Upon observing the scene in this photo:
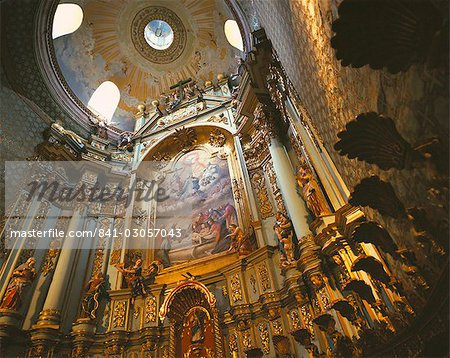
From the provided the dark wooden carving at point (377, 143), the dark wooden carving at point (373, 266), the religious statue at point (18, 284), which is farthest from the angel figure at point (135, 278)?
the dark wooden carving at point (377, 143)

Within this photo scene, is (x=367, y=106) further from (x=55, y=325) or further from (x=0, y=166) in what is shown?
(x=0, y=166)

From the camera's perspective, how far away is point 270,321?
716 cm

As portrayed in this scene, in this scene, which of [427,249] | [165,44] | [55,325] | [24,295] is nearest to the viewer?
[427,249]

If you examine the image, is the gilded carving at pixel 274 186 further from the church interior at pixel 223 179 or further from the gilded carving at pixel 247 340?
the gilded carving at pixel 247 340

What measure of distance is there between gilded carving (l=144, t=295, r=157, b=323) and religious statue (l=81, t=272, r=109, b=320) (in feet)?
4.55

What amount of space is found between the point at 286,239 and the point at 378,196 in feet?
15.7

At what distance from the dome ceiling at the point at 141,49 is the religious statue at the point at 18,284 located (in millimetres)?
8512

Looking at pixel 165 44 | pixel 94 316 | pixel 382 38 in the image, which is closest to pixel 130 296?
pixel 94 316

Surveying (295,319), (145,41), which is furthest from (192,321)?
(145,41)

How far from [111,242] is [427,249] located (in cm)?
1017

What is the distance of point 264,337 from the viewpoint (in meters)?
7.11

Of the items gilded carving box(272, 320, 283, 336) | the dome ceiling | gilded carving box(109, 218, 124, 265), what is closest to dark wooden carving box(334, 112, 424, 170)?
gilded carving box(272, 320, 283, 336)

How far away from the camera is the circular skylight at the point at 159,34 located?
16500 mm

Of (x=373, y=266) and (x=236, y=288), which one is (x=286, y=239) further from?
(x=373, y=266)
